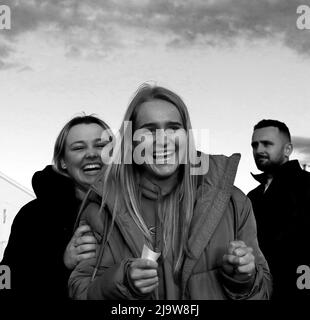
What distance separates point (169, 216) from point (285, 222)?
1.32 meters

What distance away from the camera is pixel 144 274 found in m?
1.65

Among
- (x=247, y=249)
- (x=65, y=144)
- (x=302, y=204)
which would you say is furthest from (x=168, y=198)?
(x=302, y=204)

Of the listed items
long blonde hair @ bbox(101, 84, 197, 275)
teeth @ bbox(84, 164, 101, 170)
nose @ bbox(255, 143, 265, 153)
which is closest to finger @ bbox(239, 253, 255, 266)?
long blonde hair @ bbox(101, 84, 197, 275)

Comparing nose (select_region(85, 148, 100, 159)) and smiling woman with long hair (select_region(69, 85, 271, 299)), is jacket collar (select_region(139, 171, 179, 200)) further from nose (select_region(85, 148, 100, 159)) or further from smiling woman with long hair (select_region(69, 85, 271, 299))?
nose (select_region(85, 148, 100, 159))

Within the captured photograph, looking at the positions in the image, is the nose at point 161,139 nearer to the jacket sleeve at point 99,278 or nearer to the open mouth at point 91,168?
the jacket sleeve at point 99,278

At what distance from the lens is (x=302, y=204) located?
10.3 feet

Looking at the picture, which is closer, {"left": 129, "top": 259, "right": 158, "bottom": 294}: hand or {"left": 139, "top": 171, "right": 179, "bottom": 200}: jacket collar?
{"left": 129, "top": 259, "right": 158, "bottom": 294}: hand

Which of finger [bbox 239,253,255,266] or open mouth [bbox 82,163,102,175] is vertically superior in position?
open mouth [bbox 82,163,102,175]

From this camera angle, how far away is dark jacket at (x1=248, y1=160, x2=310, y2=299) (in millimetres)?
2738

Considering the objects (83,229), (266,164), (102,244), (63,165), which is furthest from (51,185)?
(266,164)

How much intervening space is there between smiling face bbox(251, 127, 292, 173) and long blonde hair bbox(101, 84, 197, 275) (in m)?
1.53

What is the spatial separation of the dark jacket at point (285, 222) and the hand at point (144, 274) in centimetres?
103

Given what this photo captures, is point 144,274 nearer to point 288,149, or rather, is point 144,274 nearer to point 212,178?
point 212,178

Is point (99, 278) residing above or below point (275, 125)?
below
